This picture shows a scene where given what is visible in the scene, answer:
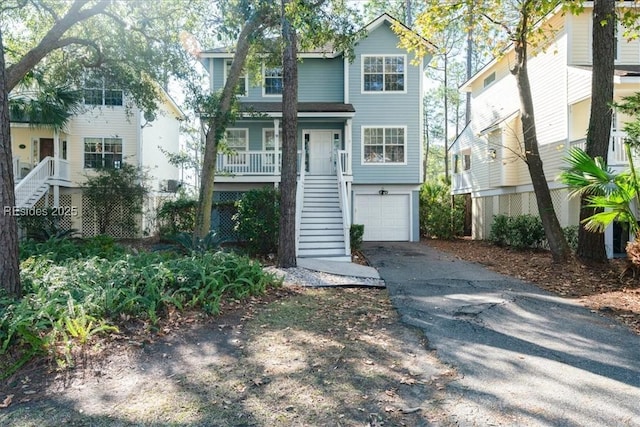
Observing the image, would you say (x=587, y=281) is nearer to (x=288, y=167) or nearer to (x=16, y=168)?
(x=288, y=167)

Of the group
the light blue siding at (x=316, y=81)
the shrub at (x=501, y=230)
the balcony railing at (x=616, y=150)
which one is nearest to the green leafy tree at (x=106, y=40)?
the light blue siding at (x=316, y=81)

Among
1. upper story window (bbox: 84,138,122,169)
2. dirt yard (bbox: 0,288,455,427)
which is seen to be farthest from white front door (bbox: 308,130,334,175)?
dirt yard (bbox: 0,288,455,427)

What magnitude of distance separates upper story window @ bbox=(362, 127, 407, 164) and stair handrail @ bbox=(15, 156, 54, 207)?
12.7 m

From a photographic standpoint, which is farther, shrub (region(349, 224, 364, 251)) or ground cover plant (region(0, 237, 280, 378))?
shrub (region(349, 224, 364, 251))

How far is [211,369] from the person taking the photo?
4363 mm

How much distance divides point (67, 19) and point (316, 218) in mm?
8777

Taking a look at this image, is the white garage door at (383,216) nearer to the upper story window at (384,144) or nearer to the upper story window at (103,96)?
the upper story window at (384,144)

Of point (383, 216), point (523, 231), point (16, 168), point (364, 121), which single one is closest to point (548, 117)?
point (523, 231)

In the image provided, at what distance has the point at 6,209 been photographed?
557cm

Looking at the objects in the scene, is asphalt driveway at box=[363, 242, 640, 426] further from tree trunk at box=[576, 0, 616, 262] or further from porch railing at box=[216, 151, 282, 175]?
porch railing at box=[216, 151, 282, 175]

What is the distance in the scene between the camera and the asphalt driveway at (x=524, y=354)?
351cm

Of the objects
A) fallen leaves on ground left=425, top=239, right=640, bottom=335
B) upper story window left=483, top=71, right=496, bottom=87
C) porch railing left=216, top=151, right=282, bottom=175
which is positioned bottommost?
fallen leaves on ground left=425, top=239, right=640, bottom=335

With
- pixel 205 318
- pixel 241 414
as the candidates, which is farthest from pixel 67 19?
pixel 241 414

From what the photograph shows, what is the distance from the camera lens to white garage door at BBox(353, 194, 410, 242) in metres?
19.2
